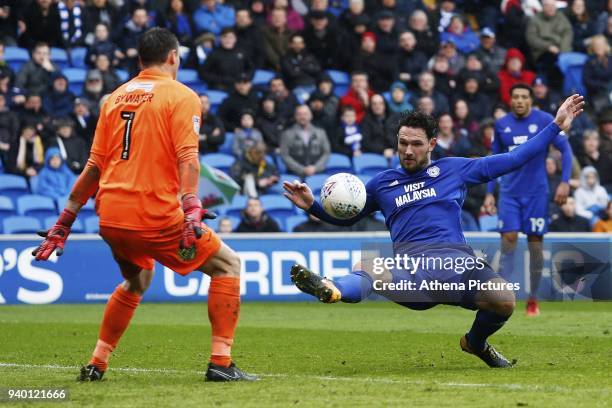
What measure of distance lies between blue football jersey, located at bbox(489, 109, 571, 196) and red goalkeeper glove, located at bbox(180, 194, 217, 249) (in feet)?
23.0

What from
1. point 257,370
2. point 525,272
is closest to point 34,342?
point 257,370

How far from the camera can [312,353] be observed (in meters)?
9.94

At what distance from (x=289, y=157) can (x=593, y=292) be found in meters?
5.56

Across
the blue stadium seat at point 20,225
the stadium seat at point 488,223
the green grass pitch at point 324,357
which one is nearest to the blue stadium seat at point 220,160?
the blue stadium seat at point 20,225

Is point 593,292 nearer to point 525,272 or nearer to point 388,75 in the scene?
point 525,272

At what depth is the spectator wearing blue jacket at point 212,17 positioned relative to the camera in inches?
837

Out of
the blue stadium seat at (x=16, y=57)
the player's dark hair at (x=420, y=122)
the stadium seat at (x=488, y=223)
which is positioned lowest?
the stadium seat at (x=488, y=223)

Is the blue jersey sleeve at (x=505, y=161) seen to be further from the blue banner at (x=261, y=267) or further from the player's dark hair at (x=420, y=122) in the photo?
the blue banner at (x=261, y=267)

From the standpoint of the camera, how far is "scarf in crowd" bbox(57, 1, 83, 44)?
65.5 feet

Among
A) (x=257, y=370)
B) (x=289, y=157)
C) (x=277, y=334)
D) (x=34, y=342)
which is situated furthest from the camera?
(x=289, y=157)

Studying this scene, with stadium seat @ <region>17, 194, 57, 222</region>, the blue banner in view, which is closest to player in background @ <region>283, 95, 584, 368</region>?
the blue banner

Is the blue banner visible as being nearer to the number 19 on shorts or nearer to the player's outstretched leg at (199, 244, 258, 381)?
the number 19 on shorts

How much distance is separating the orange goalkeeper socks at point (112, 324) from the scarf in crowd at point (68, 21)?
12865mm

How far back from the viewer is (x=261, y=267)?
1655 centimetres
